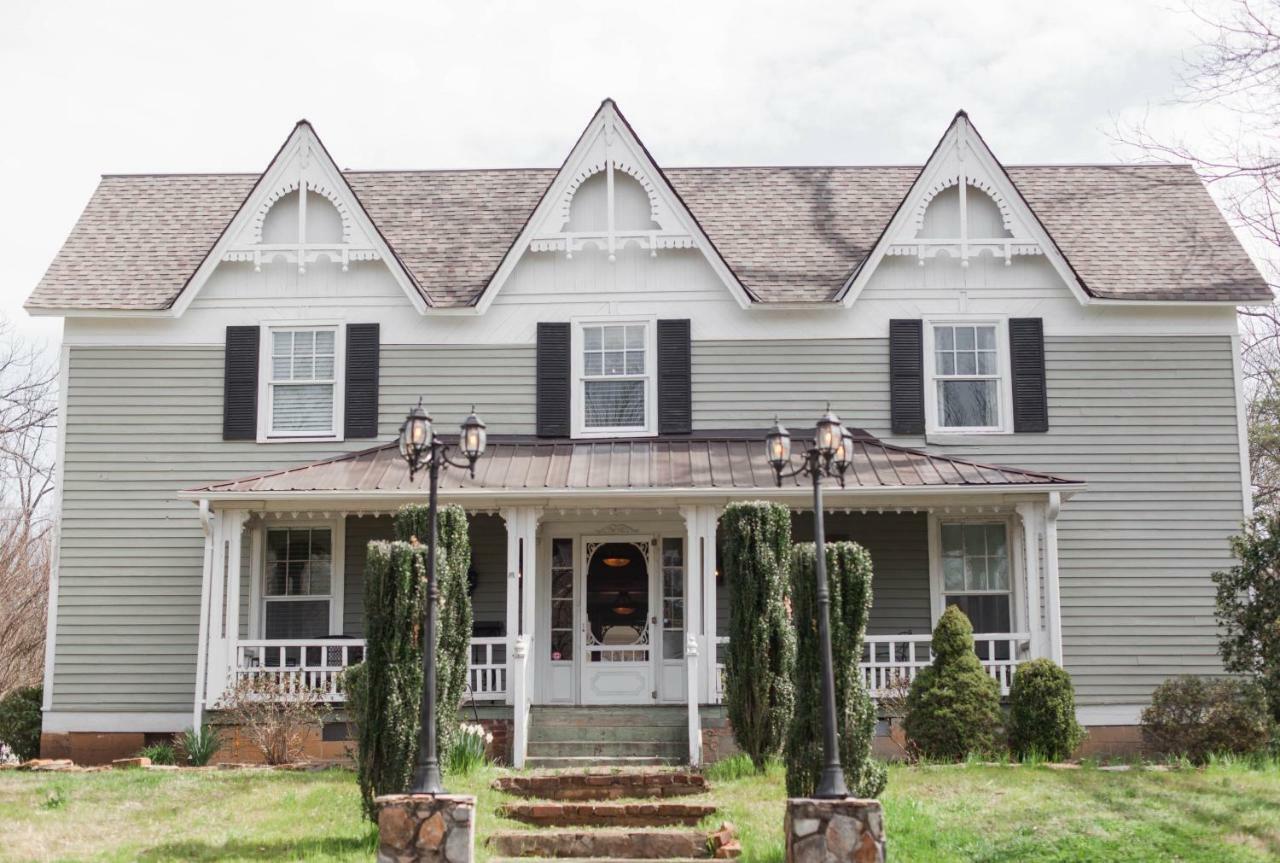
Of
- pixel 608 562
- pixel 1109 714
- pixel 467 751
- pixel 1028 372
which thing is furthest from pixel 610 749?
pixel 1028 372

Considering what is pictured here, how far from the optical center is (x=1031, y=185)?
20.4 m

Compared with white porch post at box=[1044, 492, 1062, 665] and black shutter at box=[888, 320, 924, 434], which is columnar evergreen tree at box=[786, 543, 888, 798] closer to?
white porch post at box=[1044, 492, 1062, 665]

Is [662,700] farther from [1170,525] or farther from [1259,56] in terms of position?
[1259,56]

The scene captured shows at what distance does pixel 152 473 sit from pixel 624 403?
239 inches

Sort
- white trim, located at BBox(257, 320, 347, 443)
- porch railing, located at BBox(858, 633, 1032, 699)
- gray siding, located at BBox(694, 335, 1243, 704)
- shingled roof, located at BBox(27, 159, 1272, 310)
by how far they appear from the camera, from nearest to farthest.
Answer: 1. porch railing, located at BBox(858, 633, 1032, 699)
2. gray siding, located at BBox(694, 335, 1243, 704)
3. white trim, located at BBox(257, 320, 347, 443)
4. shingled roof, located at BBox(27, 159, 1272, 310)

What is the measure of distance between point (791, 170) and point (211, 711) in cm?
1107

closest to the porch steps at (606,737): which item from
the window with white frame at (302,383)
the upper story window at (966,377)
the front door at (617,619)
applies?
the front door at (617,619)

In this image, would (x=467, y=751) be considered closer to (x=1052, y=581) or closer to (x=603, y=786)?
(x=603, y=786)

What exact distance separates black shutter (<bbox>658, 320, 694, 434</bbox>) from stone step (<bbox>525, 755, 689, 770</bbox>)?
4.44 m

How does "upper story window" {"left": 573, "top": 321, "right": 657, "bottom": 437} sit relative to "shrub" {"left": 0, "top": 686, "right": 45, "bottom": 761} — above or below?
above

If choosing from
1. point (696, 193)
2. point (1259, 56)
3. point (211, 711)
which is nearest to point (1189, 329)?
point (1259, 56)

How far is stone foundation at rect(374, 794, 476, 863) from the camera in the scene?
9609 mm

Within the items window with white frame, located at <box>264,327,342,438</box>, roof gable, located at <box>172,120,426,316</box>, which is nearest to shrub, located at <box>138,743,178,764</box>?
window with white frame, located at <box>264,327,342,438</box>

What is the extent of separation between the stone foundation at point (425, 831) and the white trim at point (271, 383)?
896 centimetres
